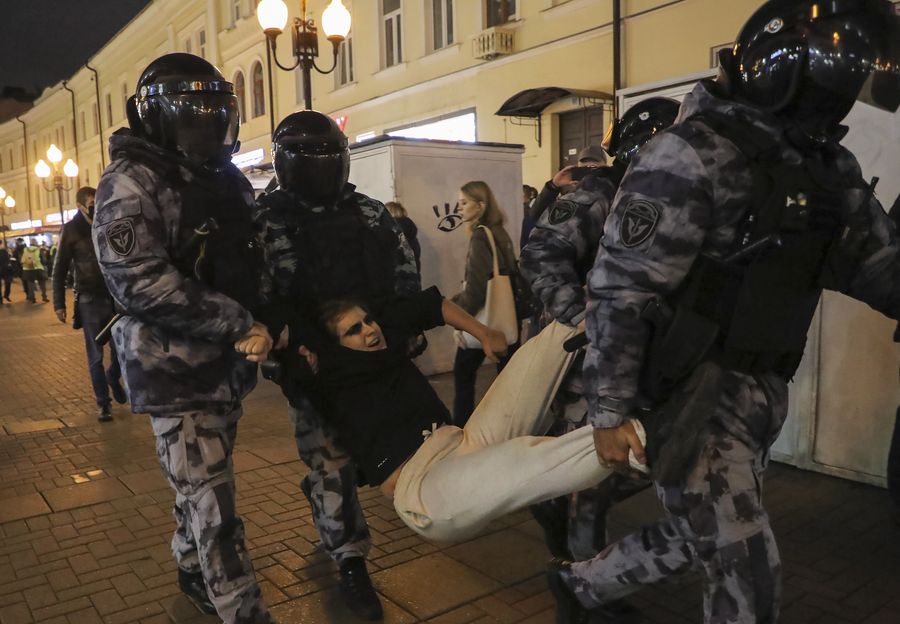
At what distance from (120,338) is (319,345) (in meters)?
0.70

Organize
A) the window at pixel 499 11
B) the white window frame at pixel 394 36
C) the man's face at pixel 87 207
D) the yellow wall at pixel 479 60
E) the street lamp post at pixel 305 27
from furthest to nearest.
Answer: the white window frame at pixel 394 36, the window at pixel 499 11, the yellow wall at pixel 479 60, the street lamp post at pixel 305 27, the man's face at pixel 87 207

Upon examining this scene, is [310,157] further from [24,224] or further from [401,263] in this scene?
[24,224]

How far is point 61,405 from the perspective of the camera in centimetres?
734

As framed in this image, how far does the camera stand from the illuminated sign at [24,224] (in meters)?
46.8

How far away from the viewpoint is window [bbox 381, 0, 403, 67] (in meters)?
17.1

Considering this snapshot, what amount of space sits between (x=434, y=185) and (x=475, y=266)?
2.59 meters

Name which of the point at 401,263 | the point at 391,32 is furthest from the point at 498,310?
the point at 391,32

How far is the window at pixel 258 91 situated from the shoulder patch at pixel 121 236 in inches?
849

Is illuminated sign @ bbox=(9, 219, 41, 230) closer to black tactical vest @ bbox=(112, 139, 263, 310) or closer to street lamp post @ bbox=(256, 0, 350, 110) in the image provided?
street lamp post @ bbox=(256, 0, 350, 110)

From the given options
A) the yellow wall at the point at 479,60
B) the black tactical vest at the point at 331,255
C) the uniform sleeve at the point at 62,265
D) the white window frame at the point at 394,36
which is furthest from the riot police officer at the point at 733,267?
the white window frame at the point at 394,36

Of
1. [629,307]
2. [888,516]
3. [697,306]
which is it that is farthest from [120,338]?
[888,516]

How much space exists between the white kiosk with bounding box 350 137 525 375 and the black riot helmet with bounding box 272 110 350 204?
171 inches

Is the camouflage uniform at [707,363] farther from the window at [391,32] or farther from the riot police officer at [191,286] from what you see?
the window at [391,32]

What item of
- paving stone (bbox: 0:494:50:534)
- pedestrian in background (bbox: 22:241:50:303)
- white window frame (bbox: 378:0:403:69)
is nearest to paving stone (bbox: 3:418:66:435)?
paving stone (bbox: 0:494:50:534)
